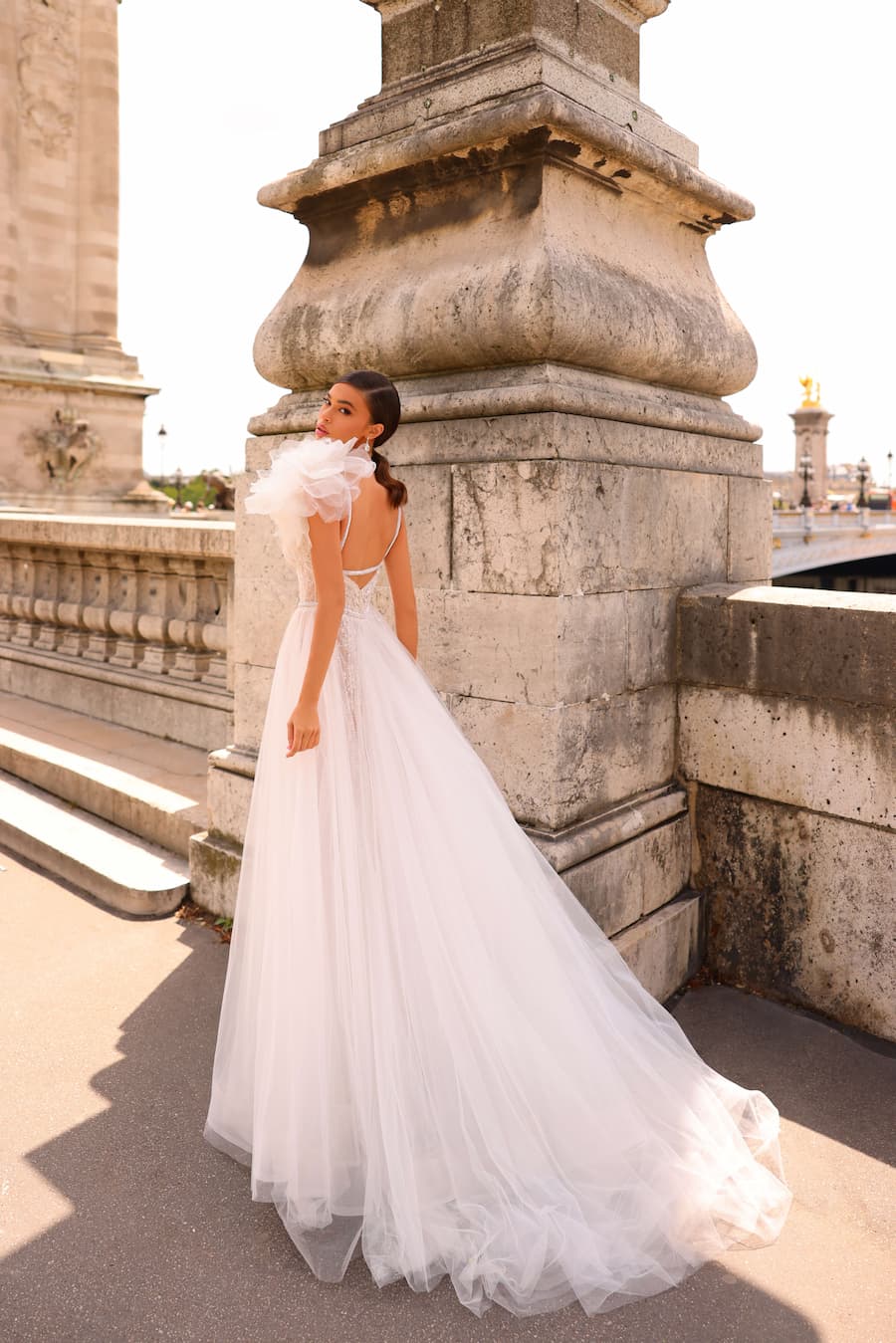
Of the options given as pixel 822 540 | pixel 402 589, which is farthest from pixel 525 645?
pixel 822 540

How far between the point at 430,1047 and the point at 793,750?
1774mm

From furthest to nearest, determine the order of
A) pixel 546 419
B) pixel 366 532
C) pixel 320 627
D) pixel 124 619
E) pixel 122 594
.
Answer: pixel 122 594, pixel 124 619, pixel 546 419, pixel 366 532, pixel 320 627

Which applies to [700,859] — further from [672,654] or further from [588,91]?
[588,91]

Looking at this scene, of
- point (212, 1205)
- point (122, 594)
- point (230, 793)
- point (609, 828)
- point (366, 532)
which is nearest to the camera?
point (212, 1205)

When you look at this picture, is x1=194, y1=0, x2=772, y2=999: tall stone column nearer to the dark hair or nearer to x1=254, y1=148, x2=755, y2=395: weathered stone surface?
x1=254, y1=148, x2=755, y2=395: weathered stone surface

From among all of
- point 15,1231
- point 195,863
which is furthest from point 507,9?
point 15,1231

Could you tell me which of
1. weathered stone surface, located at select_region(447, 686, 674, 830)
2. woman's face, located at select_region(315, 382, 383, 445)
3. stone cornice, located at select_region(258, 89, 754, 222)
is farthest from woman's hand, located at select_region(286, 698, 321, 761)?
stone cornice, located at select_region(258, 89, 754, 222)

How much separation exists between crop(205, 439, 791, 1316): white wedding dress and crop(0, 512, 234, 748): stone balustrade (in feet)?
10.1

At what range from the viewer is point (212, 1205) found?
8.45ft

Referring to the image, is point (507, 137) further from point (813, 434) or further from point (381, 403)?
point (813, 434)

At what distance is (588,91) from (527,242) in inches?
28.1

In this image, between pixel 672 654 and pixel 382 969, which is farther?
pixel 672 654

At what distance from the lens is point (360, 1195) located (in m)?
2.53

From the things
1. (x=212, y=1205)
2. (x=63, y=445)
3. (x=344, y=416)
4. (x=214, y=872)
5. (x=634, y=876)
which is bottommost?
(x=212, y=1205)
